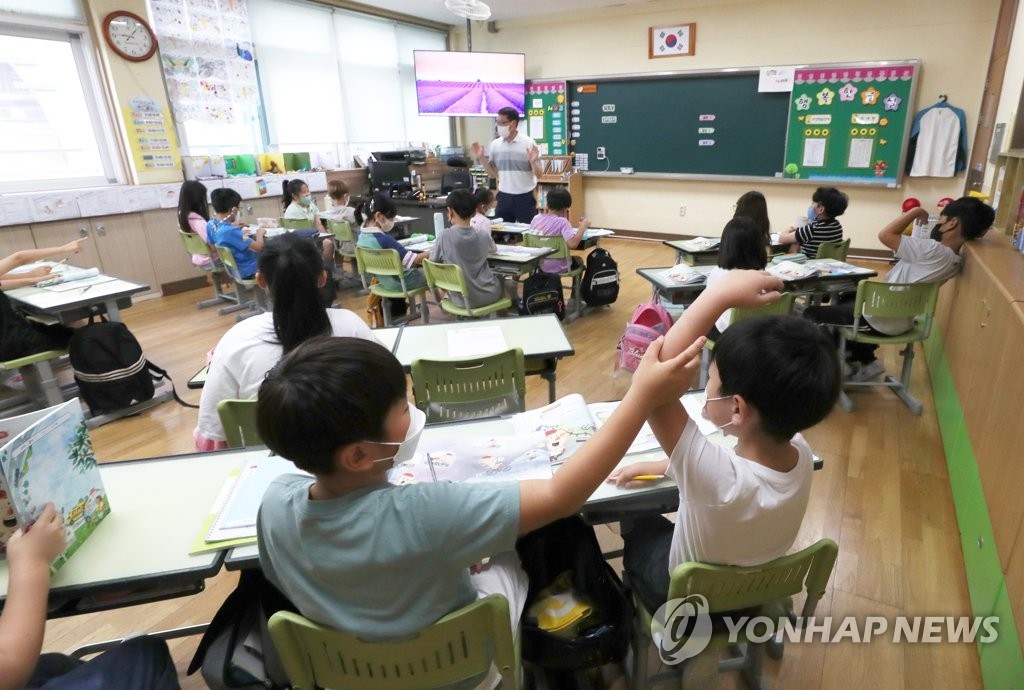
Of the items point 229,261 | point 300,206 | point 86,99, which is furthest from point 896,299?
point 86,99

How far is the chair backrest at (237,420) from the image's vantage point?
1.62 meters

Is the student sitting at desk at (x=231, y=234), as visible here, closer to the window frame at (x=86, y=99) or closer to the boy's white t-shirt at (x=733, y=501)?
the window frame at (x=86, y=99)

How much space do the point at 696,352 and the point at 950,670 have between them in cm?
155

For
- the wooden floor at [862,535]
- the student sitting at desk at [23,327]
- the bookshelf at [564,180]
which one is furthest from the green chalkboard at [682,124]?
the student sitting at desk at [23,327]

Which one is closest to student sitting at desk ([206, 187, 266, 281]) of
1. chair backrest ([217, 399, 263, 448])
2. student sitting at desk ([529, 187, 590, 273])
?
student sitting at desk ([529, 187, 590, 273])

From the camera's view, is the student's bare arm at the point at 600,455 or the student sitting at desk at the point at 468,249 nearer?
the student's bare arm at the point at 600,455

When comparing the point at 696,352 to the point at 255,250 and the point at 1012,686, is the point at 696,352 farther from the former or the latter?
the point at 255,250

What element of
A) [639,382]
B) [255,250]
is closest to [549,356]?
[639,382]

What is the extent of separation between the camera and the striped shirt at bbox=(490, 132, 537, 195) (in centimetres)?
529

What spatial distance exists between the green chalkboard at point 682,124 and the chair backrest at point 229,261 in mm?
5004

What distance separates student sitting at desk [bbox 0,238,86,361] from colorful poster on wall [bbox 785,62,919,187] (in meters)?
6.72

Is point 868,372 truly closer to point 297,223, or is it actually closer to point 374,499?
point 374,499

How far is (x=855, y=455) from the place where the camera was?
2.65m

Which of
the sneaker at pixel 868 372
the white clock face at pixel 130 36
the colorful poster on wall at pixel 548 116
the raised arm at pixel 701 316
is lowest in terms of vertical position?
the sneaker at pixel 868 372
